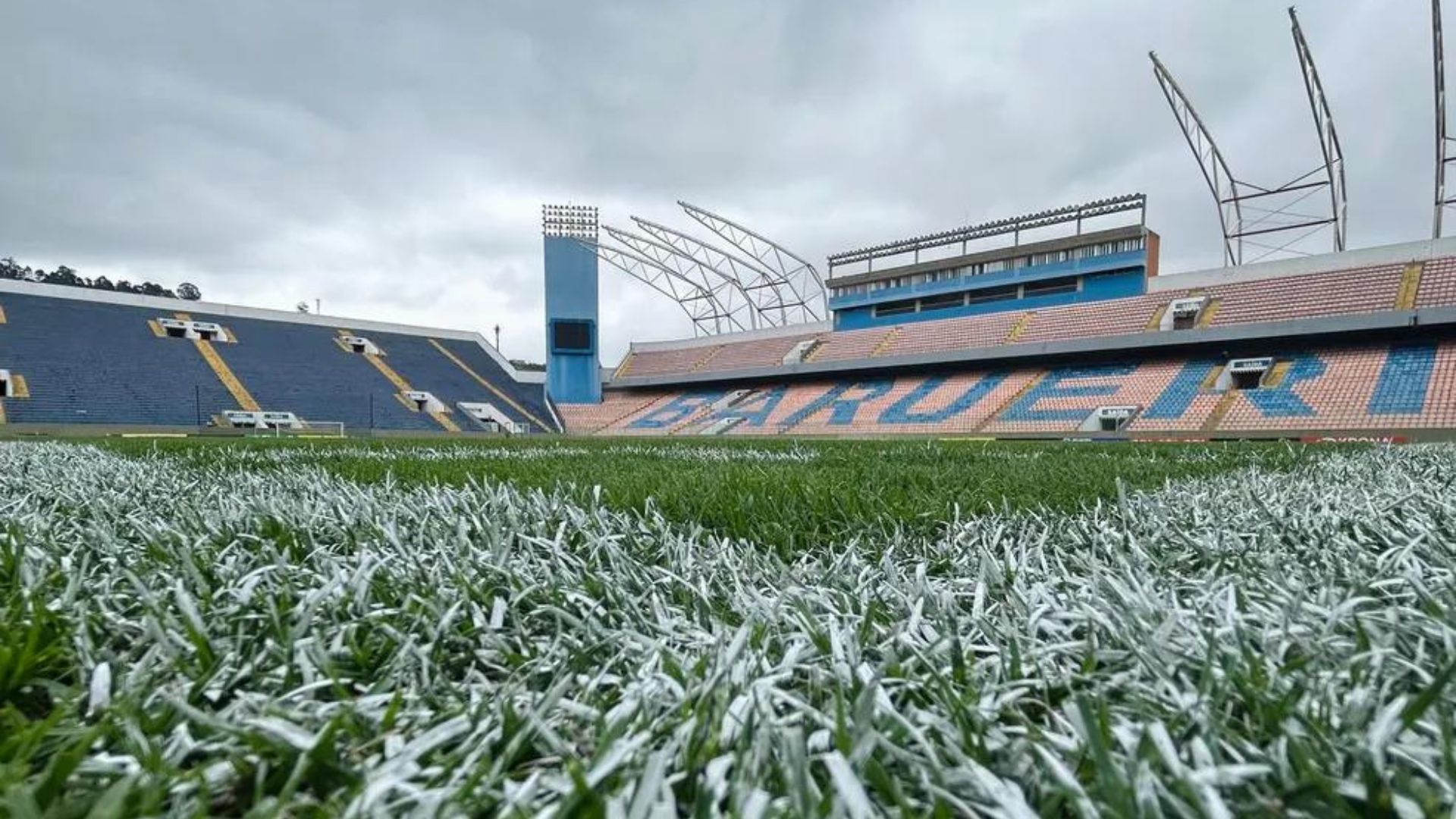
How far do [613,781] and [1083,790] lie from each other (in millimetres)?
315

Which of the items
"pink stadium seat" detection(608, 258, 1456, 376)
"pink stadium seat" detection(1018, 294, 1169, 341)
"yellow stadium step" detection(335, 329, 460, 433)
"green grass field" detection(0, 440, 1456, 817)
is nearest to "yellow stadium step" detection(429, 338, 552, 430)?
"yellow stadium step" detection(335, 329, 460, 433)

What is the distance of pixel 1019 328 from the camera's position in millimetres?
23781

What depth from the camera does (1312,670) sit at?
0.63 metres

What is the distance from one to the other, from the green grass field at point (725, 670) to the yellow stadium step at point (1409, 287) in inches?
871

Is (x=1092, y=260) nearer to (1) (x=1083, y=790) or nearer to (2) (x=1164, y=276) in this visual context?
(2) (x=1164, y=276)

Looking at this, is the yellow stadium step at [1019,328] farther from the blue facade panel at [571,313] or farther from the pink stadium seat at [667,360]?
the blue facade panel at [571,313]

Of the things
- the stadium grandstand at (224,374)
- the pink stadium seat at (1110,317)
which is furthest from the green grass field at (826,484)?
the stadium grandstand at (224,374)

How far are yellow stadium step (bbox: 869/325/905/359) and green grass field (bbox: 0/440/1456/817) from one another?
2470 centimetres

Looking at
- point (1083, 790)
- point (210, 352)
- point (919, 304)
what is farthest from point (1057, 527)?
point (919, 304)

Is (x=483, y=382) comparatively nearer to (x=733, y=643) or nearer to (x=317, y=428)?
(x=317, y=428)

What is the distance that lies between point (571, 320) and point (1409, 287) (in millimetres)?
29118

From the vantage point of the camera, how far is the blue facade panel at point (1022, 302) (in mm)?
27875

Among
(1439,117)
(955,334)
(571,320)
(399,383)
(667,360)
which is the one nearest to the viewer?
(1439,117)

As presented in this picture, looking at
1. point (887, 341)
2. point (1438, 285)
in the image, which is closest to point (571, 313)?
point (887, 341)
